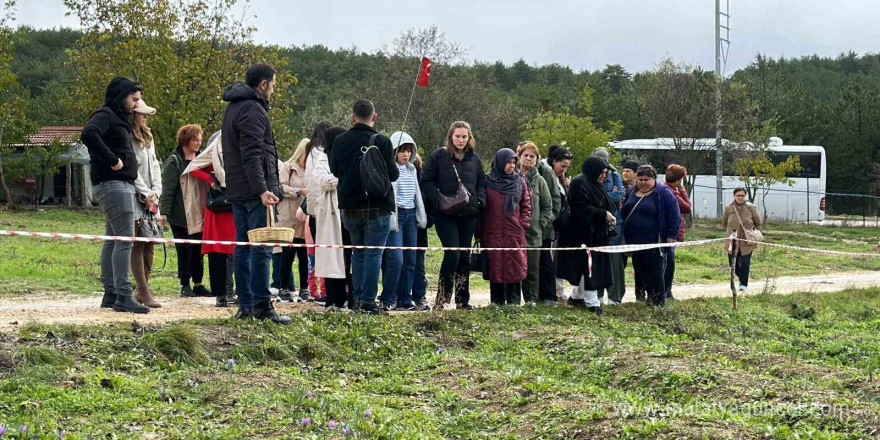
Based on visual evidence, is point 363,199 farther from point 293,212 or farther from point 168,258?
point 168,258

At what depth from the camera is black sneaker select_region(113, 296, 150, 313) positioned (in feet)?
30.7

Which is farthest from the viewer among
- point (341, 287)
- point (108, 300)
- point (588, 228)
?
point (588, 228)

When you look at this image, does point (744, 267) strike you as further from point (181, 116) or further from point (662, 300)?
point (181, 116)

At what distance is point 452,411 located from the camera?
22.3ft

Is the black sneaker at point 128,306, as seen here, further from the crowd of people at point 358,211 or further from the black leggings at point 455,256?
the black leggings at point 455,256

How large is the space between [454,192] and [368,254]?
4.69 ft

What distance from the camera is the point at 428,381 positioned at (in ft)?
25.1

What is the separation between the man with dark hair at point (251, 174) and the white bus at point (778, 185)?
32.7m

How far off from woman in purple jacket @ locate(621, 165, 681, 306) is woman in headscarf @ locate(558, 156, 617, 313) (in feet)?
2.10

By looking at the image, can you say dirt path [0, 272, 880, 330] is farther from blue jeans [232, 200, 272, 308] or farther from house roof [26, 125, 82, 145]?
house roof [26, 125, 82, 145]

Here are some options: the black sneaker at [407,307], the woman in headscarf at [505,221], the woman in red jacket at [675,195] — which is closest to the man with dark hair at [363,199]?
the black sneaker at [407,307]

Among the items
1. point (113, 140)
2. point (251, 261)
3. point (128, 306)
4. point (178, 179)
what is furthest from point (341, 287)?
point (113, 140)

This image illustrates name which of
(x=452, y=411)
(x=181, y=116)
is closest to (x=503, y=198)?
(x=452, y=411)

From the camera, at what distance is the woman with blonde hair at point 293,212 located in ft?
37.3
